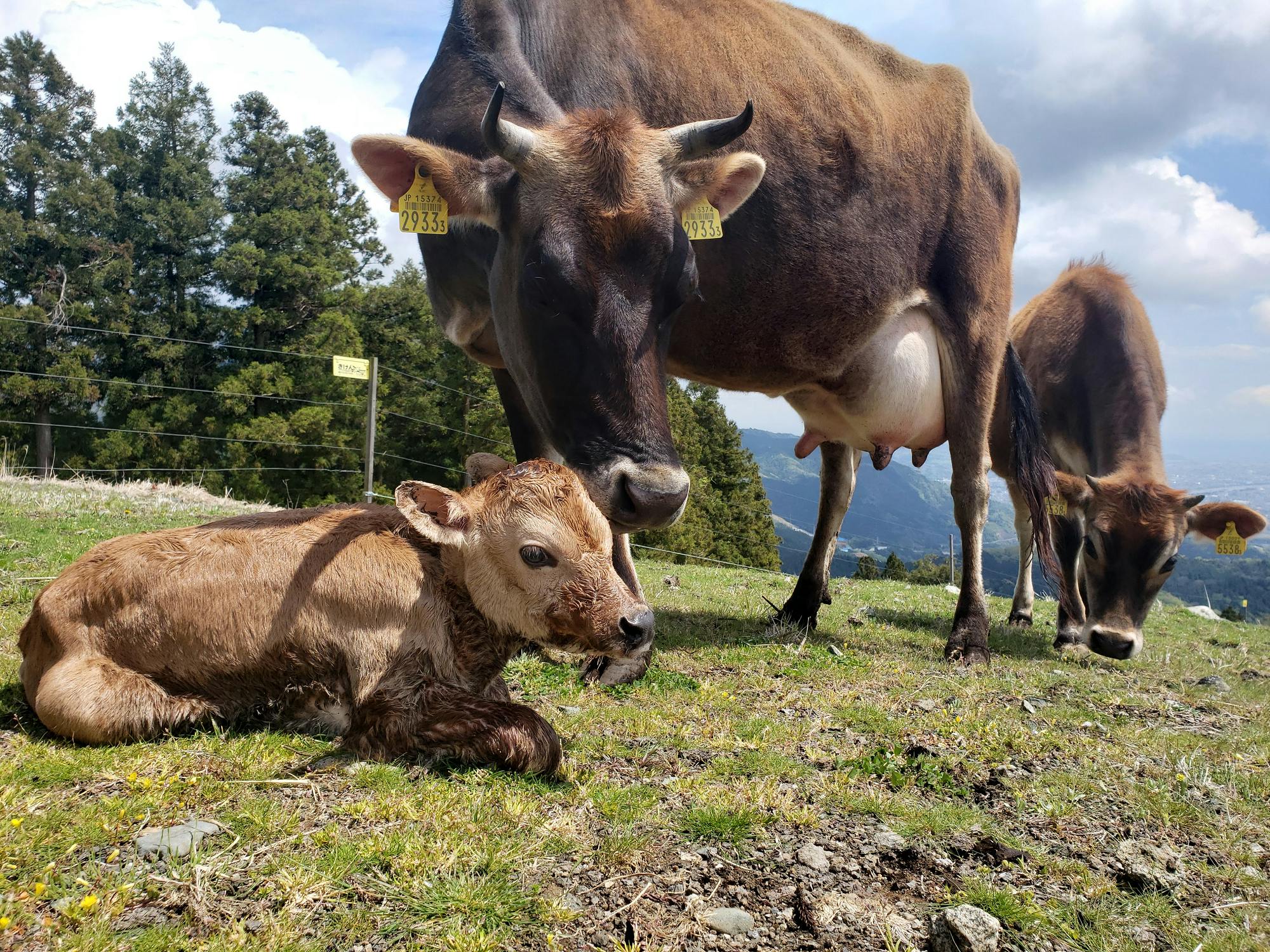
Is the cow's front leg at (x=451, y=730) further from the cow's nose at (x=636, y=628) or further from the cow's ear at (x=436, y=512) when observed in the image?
the cow's ear at (x=436, y=512)

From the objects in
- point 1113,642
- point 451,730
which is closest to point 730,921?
point 451,730

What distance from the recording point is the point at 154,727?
11.4 feet

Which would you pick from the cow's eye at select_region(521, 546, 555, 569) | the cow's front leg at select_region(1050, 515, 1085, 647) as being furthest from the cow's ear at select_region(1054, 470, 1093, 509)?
the cow's eye at select_region(521, 546, 555, 569)

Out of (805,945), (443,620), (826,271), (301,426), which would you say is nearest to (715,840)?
(805,945)

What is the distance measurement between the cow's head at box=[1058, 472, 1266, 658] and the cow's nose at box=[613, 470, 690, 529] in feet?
19.6

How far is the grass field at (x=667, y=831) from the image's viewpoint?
94.6 inches

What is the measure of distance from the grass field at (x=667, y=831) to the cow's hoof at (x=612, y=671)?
0.16 metres

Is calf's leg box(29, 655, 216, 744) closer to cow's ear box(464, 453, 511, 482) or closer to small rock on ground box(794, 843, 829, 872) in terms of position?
cow's ear box(464, 453, 511, 482)

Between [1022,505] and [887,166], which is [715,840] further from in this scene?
[1022,505]

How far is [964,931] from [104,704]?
3249mm

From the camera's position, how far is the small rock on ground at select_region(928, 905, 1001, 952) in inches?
94.8

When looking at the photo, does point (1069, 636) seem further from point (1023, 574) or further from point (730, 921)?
point (730, 921)

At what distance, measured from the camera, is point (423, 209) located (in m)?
5.12

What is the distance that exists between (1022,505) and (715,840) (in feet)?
30.1
